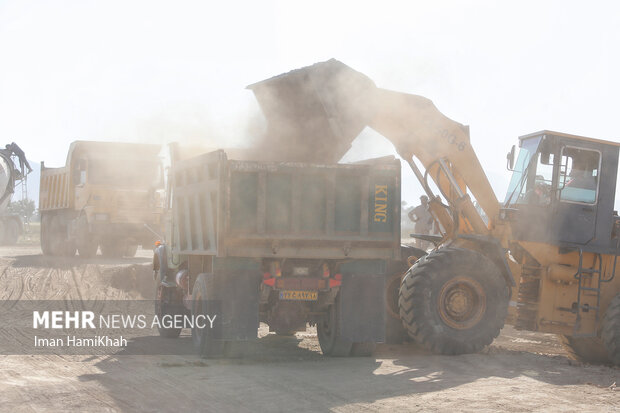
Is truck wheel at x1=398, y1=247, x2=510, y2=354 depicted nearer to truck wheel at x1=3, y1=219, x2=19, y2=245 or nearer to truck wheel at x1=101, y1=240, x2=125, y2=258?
truck wheel at x1=101, y1=240, x2=125, y2=258

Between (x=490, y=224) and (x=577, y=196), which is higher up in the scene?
(x=577, y=196)

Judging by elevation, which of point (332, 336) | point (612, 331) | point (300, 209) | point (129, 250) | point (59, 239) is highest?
point (300, 209)

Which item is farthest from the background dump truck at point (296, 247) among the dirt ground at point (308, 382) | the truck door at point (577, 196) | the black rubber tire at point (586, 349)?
the black rubber tire at point (586, 349)

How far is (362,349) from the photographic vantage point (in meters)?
10.7

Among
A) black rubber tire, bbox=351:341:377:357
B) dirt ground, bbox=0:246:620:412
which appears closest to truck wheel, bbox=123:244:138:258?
dirt ground, bbox=0:246:620:412

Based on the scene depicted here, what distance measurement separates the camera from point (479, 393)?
838 cm

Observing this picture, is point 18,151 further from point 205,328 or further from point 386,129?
point 205,328

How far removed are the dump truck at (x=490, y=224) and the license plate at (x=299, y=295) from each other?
1.50 metres

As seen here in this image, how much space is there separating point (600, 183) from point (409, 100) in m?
3.15

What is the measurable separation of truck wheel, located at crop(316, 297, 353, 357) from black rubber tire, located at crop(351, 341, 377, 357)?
0.07 metres

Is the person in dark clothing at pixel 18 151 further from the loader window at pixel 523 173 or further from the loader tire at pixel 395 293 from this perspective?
the loader window at pixel 523 173

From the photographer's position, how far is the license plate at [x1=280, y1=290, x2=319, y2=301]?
10000 mm

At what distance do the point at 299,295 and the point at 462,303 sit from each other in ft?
8.39

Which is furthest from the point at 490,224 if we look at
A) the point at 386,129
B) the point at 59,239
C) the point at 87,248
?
the point at 59,239
